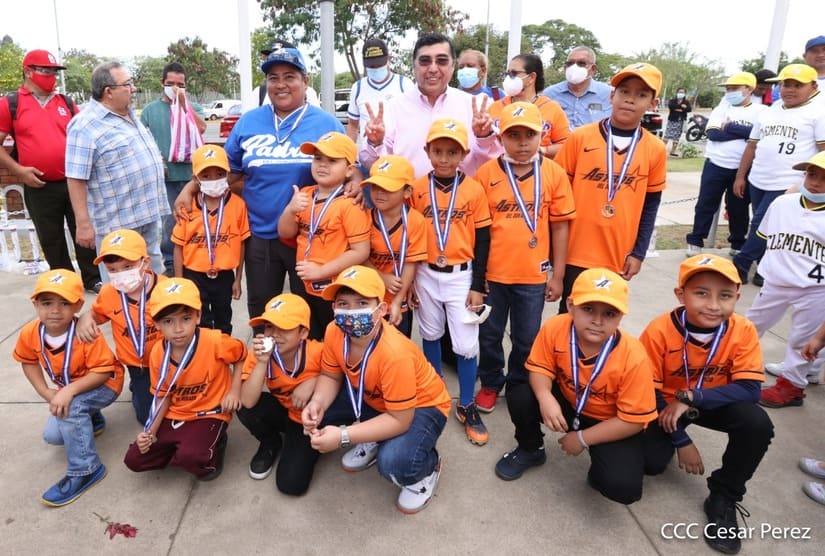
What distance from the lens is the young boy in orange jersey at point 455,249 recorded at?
315 centimetres

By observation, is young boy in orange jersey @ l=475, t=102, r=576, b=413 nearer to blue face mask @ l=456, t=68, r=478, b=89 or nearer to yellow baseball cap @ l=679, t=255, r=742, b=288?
yellow baseball cap @ l=679, t=255, r=742, b=288

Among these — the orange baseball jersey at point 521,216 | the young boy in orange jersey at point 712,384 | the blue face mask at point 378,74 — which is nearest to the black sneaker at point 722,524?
the young boy in orange jersey at point 712,384

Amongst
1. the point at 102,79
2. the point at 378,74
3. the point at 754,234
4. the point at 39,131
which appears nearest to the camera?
the point at 102,79

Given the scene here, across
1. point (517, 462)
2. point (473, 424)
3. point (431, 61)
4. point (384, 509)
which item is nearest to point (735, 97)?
point (431, 61)

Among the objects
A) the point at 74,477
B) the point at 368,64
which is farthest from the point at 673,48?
the point at 74,477

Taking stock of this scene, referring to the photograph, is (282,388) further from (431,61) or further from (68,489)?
(431,61)

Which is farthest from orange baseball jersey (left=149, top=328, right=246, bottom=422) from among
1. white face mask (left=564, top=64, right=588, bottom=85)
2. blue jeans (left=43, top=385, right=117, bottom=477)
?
white face mask (left=564, top=64, right=588, bottom=85)

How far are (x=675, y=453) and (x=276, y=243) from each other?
109 inches

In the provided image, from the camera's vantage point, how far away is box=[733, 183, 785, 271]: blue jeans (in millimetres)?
5445

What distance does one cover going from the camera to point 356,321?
8.48ft

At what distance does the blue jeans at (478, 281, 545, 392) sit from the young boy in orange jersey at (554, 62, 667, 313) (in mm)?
423

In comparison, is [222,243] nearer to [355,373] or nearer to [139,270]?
[139,270]

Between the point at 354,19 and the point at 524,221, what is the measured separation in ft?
62.0

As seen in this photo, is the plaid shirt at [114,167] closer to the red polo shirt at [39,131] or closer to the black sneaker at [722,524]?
the red polo shirt at [39,131]
